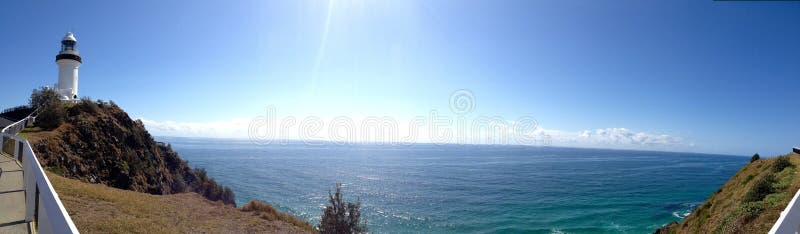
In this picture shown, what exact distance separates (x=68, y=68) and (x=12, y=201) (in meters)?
39.4

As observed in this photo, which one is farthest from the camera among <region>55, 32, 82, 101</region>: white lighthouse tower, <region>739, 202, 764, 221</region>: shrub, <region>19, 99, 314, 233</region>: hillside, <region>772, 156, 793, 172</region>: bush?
<region>55, 32, 82, 101</region>: white lighthouse tower

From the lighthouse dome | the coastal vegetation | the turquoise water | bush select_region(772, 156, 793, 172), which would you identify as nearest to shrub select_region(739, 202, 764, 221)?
bush select_region(772, 156, 793, 172)

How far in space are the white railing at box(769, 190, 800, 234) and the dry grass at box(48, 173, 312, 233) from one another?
1197cm

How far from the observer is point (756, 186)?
1277 centimetres

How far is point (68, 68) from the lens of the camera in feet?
114

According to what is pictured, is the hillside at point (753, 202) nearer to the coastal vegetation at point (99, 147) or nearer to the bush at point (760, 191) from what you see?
the bush at point (760, 191)

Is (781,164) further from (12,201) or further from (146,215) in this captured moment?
(12,201)

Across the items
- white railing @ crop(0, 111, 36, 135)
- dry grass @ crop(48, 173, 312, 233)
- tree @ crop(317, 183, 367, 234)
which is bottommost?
tree @ crop(317, 183, 367, 234)

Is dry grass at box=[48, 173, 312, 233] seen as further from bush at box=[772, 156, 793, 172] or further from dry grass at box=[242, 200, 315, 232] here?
bush at box=[772, 156, 793, 172]

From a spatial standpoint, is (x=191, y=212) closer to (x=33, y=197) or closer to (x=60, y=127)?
(x=33, y=197)

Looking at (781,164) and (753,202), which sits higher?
(781,164)

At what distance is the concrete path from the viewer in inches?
222

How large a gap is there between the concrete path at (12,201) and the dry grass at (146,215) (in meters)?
1.11

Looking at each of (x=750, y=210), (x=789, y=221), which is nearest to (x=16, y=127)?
(x=789, y=221)
